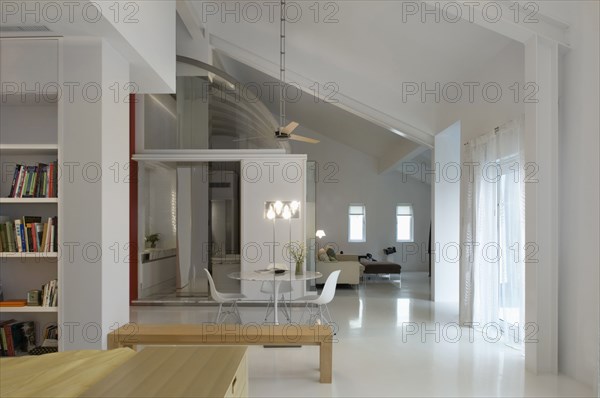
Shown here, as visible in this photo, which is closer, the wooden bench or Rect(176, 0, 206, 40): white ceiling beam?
the wooden bench

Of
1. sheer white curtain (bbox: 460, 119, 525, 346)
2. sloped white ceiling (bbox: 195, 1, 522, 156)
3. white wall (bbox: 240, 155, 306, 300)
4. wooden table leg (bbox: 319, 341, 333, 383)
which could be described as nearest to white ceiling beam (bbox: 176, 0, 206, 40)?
sloped white ceiling (bbox: 195, 1, 522, 156)

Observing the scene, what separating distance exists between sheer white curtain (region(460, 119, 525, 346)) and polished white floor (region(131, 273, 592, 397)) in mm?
299

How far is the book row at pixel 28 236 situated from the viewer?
3.79m

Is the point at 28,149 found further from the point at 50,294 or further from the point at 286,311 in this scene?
the point at 286,311

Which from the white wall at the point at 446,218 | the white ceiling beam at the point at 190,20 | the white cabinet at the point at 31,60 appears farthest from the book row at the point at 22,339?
the white wall at the point at 446,218

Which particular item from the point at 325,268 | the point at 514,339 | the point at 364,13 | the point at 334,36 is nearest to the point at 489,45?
the point at 364,13

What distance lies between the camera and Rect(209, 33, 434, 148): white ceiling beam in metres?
8.56

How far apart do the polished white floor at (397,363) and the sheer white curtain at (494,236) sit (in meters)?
0.30

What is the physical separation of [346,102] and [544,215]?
15.3 ft

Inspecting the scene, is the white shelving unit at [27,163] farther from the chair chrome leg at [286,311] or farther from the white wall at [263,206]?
the white wall at [263,206]

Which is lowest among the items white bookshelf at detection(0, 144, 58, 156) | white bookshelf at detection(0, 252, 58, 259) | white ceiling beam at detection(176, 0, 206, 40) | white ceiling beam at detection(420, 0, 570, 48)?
white bookshelf at detection(0, 252, 58, 259)

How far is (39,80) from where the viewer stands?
3.73m

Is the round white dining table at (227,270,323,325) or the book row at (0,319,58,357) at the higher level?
the round white dining table at (227,270,323,325)

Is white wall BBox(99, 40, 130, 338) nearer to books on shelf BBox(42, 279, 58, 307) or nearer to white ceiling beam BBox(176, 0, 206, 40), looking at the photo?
books on shelf BBox(42, 279, 58, 307)
